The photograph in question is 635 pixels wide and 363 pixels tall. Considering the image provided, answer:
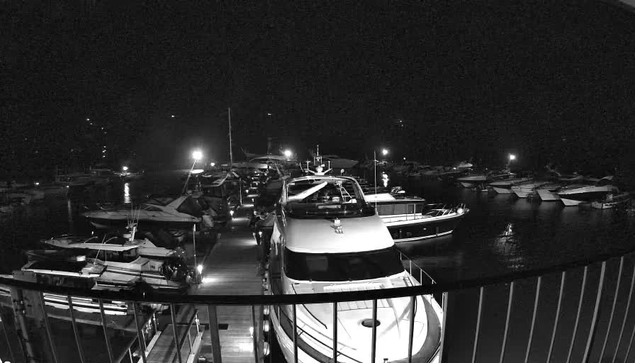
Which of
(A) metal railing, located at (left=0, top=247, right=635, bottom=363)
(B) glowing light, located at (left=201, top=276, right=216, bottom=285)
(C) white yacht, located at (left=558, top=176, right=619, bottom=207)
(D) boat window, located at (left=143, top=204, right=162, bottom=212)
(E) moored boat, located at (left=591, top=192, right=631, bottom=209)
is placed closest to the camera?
(A) metal railing, located at (left=0, top=247, right=635, bottom=363)

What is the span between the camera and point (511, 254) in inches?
765

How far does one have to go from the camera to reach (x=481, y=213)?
30562 mm

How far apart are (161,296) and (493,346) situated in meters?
11.0

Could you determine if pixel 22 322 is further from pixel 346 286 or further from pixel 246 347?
pixel 246 347

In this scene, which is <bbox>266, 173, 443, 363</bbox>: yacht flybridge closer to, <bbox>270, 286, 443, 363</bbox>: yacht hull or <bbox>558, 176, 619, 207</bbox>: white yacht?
<bbox>270, 286, 443, 363</bbox>: yacht hull

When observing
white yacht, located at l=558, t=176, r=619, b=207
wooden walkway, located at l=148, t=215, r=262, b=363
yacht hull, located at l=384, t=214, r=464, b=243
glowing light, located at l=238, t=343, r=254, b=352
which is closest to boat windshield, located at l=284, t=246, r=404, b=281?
wooden walkway, located at l=148, t=215, r=262, b=363

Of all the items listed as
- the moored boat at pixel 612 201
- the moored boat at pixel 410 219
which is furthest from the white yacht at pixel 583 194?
the moored boat at pixel 410 219

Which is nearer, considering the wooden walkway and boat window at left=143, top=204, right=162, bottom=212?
the wooden walkway

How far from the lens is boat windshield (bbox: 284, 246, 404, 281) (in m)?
6.84

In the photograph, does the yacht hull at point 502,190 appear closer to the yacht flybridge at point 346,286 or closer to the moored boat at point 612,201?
the moored boat at point 612,201

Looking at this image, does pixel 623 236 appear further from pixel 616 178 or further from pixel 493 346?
pixel 616 178

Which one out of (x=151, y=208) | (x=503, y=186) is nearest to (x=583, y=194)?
(x=503, y=186)

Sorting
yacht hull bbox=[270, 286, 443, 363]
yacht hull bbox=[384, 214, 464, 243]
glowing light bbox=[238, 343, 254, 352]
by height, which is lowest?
yacht hull bbox=[384, 214, 464, 243]

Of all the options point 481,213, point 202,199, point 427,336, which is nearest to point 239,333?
point 427,336
